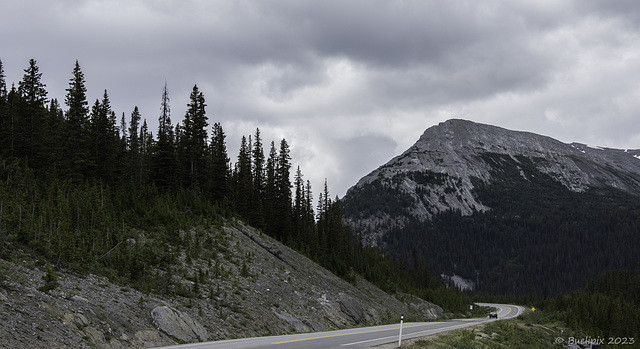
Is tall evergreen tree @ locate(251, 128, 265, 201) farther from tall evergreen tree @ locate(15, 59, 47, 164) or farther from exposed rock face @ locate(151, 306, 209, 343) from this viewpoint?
exposed rock face @ locate(151, 306, 209, 343)

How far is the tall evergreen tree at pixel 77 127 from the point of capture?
1870 inches

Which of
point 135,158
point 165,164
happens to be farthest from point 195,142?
point 135,158

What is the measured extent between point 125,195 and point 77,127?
1575 cm

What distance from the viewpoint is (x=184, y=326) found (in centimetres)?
1959

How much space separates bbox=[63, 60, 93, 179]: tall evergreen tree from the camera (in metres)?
47.5

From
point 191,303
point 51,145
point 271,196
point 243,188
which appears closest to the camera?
point 191,303

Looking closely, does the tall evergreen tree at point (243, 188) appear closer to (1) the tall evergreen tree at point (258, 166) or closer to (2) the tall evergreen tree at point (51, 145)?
(1) the tall evergreen tree at point (258, 166)

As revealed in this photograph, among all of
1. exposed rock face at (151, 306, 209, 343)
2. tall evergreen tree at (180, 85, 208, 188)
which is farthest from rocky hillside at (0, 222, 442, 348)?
tall evergreen tree at (180, 85, 208, 188)

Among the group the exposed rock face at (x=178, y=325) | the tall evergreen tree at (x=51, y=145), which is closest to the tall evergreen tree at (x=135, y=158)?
the tall evergreen tree at (x=51, y=145)

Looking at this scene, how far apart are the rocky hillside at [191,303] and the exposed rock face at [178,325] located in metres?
0.05

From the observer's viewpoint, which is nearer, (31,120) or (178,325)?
(178,325)

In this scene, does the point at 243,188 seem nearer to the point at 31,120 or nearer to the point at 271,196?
the point at 271,196

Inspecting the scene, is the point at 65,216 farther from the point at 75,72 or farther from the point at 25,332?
the point at 75,72

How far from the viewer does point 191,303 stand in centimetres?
2341
